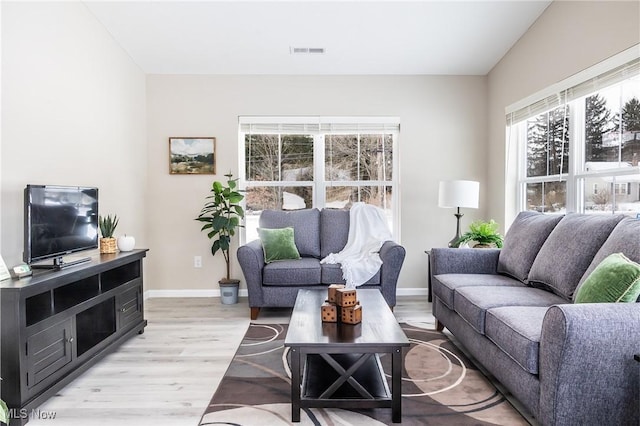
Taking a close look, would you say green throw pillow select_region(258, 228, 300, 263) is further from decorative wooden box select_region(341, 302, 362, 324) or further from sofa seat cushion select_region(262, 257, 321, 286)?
decorative wooden box select_region(341, 302, 362, 324)

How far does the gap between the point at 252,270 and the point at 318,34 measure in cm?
228

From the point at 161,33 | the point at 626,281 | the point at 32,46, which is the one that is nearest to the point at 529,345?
the point at 626,281

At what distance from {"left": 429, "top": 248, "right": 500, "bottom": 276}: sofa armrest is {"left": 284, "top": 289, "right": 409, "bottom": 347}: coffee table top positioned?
805mm

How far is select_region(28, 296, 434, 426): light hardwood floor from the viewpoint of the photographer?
6.35 ft

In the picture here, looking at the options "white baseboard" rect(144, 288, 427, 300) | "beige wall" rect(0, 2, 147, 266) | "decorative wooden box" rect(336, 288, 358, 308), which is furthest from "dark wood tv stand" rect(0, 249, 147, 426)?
"decorative wooden box" rect(336, 288, 358, 308)

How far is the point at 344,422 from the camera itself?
72.7 inches

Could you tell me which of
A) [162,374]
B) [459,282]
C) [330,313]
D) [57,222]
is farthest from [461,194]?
[57,222]

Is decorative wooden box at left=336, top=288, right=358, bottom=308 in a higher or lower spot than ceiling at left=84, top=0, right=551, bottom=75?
lower

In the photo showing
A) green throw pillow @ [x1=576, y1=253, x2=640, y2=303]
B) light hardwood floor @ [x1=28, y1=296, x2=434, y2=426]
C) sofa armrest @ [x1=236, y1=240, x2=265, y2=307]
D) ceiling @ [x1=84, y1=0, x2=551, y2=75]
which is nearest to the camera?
green throw pillow @ [x1=576, y1=253, x2=640, y2=303]

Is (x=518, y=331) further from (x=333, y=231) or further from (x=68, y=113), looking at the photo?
(x=68, y=113)

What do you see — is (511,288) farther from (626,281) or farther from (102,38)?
(102,38)

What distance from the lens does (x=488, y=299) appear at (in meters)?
2.27

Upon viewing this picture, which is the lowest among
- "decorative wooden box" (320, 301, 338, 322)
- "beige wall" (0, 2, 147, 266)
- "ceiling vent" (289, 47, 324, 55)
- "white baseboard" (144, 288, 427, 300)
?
"white baseboard" (144, 288, 427, 300)

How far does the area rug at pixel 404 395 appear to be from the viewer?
1872 millimetres
